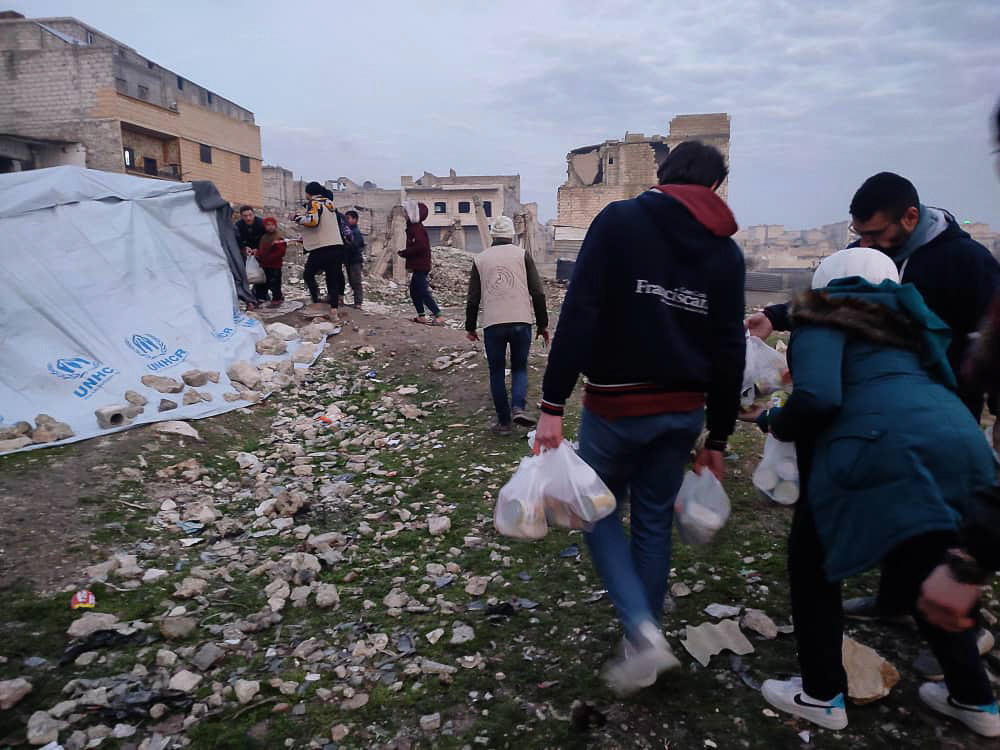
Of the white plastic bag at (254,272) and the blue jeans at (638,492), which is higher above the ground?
the white plastic bag at (254,272)

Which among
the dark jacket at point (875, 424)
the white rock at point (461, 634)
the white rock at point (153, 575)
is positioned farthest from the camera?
the white rock at point (153, 575)

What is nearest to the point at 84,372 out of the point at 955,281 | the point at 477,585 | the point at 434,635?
the point at 477,585

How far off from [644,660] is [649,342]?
0.96m

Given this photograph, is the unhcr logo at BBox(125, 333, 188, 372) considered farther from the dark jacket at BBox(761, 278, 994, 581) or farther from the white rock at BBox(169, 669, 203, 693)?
the dark jacket at BBox(761, 278, 994, 581)

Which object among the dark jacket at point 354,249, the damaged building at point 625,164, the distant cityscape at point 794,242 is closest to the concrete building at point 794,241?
the distant cityscape at point 794,242

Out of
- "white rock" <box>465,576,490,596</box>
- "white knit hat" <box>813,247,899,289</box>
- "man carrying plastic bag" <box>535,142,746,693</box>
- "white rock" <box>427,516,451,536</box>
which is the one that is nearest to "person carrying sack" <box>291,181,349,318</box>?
"white rock" <box>427,516,451,536</box>

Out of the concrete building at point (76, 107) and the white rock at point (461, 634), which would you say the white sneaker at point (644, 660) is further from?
the concrete building at point (76, 107)

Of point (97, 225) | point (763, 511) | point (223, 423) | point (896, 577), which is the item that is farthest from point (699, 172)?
point (97, 225)

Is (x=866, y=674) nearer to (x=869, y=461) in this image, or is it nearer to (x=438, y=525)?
(x=869, y=461)

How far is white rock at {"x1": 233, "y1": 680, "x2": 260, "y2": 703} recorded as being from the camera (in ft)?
7.16

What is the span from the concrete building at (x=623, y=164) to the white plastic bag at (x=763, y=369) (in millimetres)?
32793

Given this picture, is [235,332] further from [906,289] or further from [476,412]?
[906,289]

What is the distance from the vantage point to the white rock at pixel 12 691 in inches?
81.9

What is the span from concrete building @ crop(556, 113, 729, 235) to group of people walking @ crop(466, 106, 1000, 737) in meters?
33.3
